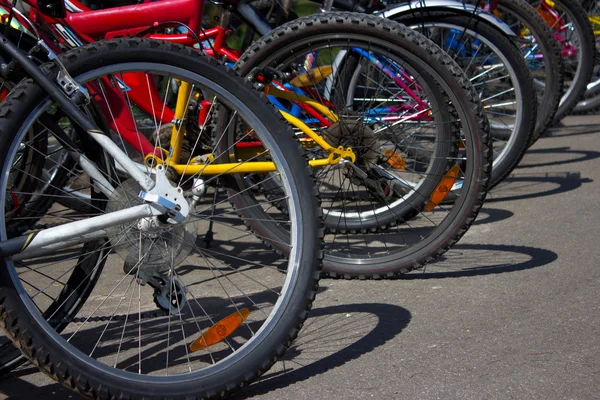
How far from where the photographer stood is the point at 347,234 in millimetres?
4832

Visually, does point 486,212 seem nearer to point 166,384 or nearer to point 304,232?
point 304,232

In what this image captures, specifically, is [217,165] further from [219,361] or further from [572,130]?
[572,130]

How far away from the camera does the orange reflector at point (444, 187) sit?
4320mm

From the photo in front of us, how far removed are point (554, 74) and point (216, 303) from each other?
3116mm

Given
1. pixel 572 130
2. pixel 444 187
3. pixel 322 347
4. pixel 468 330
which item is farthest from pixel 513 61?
pixel 572 130

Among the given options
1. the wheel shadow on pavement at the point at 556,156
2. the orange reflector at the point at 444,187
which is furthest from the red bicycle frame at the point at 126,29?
the wheel shadow on pavement at the point at 556,156

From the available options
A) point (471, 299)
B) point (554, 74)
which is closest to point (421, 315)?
point (471, 299)

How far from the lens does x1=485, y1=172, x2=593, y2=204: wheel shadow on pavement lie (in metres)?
6.01

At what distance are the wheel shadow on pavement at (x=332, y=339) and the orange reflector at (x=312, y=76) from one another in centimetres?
122

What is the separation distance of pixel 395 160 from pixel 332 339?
4.58ft

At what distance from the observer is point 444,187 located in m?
4.38

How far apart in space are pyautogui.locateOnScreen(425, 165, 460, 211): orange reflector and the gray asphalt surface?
0.34m

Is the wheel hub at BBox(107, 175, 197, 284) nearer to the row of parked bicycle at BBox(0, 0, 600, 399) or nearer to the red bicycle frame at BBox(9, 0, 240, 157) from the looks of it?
the row of parked bicycle at BBox(0, 0, 600, 399)

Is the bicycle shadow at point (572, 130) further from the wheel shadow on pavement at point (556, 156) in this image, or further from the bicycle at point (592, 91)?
the wheel shadow on pavement at point (556, 156)
